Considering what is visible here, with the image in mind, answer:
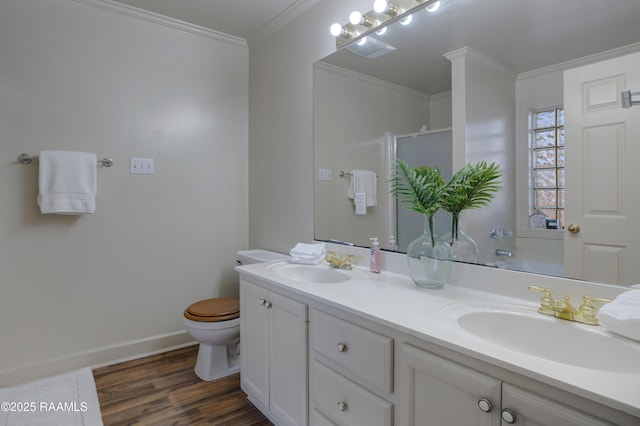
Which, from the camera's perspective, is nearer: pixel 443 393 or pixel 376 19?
pixel 443 393

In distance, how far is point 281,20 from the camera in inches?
95.3

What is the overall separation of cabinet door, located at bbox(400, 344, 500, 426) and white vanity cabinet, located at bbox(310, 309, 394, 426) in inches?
2.8

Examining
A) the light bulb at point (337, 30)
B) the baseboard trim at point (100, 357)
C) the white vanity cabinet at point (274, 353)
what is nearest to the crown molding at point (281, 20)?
the light bulb at point (337, 30)

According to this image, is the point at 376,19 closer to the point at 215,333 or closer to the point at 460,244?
the point at 460,244

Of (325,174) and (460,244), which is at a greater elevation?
(325,174)

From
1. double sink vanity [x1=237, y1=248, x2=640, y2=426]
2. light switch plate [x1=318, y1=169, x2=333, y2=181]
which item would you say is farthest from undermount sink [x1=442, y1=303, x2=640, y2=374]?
light switch plate [x1=318, y1=169, x2=333, y2=181]

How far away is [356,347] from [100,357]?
6.50 ft

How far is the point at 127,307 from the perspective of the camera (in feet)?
7.88

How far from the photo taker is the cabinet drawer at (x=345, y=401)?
1.10 meters

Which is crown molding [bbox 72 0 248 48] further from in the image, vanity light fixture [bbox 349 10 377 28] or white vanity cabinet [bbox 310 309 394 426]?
white vanity cabinet [bbox 310 309 394 426]

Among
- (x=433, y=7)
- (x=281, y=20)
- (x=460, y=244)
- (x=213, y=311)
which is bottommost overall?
(x=213, y=311)

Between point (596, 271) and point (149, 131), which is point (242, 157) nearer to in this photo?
point (149, 131)

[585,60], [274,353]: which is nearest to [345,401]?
[274,353]

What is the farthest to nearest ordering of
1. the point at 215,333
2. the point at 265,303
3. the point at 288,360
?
the point at 215,333, the point at 265,303, the point at 288,360
